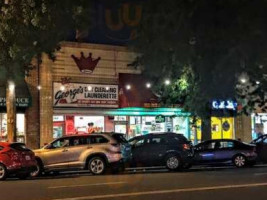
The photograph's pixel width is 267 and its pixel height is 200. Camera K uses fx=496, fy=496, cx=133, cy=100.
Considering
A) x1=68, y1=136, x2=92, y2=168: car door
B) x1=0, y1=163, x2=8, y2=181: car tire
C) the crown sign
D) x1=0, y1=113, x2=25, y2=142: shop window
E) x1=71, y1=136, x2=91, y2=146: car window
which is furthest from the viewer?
the crown sign

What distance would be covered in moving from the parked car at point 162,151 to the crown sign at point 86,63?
7.32 metres

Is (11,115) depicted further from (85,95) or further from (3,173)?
(85,95)

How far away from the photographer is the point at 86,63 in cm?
2706

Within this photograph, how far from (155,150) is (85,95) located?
734 centimetres

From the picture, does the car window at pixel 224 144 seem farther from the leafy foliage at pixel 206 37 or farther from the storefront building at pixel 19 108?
the leafy foliage at pixel 206 37

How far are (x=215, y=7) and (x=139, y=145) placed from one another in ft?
61.9

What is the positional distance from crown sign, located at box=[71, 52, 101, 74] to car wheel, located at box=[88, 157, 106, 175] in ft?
29.1

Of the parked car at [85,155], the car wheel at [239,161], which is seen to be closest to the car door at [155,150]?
the parked car at [85,155]

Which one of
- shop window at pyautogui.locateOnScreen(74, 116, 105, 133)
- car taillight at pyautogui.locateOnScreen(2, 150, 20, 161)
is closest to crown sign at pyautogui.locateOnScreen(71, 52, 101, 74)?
shop window at pyautogui.locateOnScreen(74, 116, 105, 133)

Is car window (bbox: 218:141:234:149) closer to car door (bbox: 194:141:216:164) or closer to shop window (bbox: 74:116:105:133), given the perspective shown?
car door (bbox: 194:141:216:164)

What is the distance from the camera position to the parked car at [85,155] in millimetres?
19047

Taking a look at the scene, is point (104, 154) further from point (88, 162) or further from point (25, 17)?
point (25, 17)

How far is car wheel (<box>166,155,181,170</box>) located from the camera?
20469 mm

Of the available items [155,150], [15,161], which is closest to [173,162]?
[155,150]
